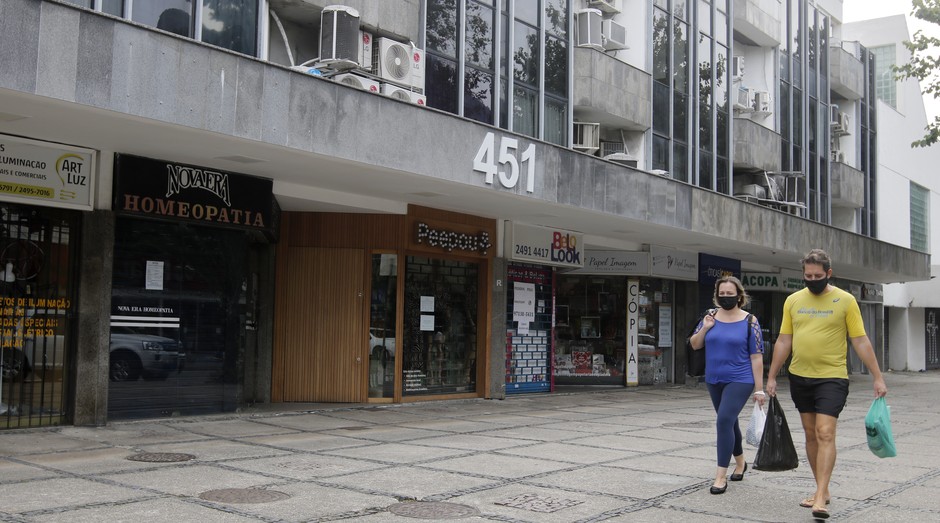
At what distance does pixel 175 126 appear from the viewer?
361 inches

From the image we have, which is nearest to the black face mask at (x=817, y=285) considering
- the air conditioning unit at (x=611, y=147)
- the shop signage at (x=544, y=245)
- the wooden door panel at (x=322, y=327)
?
the wooden door panel at (x=322, y=327)

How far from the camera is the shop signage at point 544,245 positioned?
16.8 meters

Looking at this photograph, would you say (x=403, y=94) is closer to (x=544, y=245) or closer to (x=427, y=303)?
(x=427, y=303)

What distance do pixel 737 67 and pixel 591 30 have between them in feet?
23.0

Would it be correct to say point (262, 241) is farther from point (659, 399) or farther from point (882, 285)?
point (882, 285)

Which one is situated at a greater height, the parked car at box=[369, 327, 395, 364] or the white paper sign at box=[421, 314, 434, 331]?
the white paper sign at box=[421, 314, 434, 331]

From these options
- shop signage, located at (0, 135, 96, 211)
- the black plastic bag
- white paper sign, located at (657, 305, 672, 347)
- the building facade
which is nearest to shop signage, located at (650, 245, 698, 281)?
the building facade

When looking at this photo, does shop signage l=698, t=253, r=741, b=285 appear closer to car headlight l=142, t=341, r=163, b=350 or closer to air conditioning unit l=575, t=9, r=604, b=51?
air conditioning unit l=575, t=9, r=604, b=51

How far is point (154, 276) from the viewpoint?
37.3 feet

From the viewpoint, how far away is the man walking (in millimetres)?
6391

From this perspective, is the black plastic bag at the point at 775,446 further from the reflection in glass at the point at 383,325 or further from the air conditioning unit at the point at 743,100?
the air conditioning unit at the point at 743,100

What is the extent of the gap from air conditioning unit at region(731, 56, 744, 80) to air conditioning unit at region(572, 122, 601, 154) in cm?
640

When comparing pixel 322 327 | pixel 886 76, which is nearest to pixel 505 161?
pixel 322 327

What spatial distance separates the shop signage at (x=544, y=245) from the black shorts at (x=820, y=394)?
10.2m
